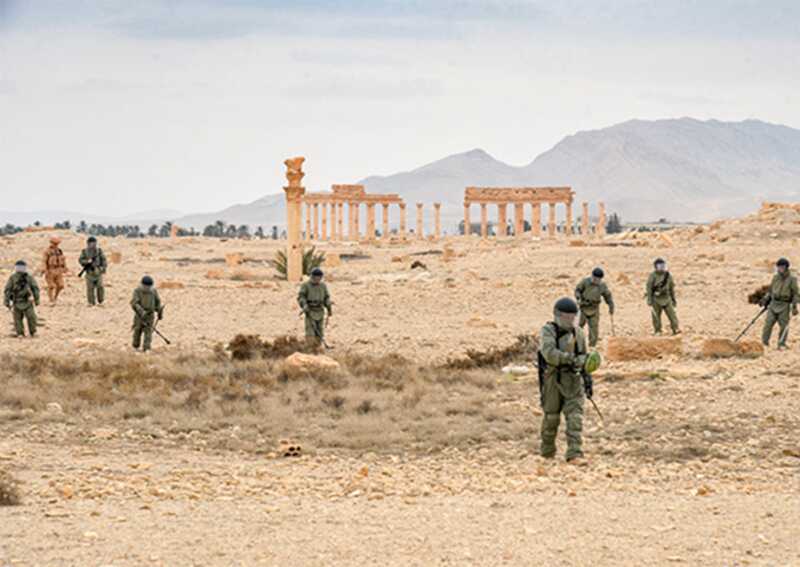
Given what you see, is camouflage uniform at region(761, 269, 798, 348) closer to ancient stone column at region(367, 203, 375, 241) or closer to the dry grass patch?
the dry grass patch

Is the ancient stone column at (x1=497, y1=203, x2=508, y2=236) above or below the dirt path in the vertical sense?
above

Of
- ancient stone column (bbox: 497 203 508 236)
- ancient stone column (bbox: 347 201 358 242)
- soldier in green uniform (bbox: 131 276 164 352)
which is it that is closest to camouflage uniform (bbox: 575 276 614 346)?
soldier in green uniform (bbox: 131 276 164 352)

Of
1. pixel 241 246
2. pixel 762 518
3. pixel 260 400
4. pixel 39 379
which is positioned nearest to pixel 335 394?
pixel 260 400

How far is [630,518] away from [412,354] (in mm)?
11072

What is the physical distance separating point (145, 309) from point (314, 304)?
267cm

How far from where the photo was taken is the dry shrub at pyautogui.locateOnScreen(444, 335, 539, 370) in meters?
16.8

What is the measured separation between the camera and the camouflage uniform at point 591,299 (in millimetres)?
17828

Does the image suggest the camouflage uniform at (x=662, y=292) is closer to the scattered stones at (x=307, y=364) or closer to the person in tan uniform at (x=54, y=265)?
the scattered stones at (x=307, y=364)

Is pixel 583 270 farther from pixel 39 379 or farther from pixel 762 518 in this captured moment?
pixel 762 518

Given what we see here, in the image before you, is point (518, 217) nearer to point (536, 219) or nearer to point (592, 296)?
point (536, 219)

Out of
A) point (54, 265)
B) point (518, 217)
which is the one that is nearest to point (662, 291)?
point (54, 265)

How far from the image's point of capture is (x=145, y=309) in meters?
17.9

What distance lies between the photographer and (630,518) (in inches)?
309

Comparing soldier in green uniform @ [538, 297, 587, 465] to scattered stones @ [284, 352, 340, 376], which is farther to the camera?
scattered stones @ [284, 352, 340, 376]
